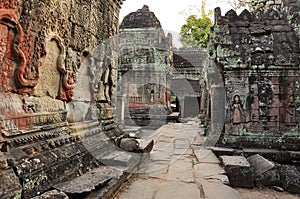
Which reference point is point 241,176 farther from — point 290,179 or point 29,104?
point 29,104

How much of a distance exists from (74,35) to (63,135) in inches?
54.5

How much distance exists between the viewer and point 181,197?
2.76 metres

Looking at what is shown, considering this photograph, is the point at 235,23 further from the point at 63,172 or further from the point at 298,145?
the point at 63,172

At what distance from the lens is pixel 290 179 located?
10.9ft

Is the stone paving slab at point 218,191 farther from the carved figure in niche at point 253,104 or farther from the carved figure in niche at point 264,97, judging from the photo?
the carved figure in niche at point 264,97

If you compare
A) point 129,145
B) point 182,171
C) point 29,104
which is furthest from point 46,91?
point 182,171

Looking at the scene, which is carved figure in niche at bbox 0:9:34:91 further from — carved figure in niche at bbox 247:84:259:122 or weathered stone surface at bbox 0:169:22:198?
carved figure in niche at bbox 247:84:259:122

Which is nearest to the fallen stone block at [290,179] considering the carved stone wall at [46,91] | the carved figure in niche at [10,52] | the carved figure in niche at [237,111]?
the carved figure in niche at [237,111]

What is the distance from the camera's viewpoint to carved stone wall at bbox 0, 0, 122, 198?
2.03 metres

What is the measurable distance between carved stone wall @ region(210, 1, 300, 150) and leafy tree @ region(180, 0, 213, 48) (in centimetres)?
1830

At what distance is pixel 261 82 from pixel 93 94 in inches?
144

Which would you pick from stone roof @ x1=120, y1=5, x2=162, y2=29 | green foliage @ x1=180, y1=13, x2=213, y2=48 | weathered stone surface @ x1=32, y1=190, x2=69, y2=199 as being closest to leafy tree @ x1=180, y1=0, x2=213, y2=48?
green foliage @ x1=180, y1=13, x2=213, y2=48

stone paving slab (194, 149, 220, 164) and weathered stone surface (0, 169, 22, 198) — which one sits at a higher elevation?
weathered stone surface (0, 169, 22, 198)

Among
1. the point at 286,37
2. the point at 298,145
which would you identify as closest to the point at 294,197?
the point at 298,145
